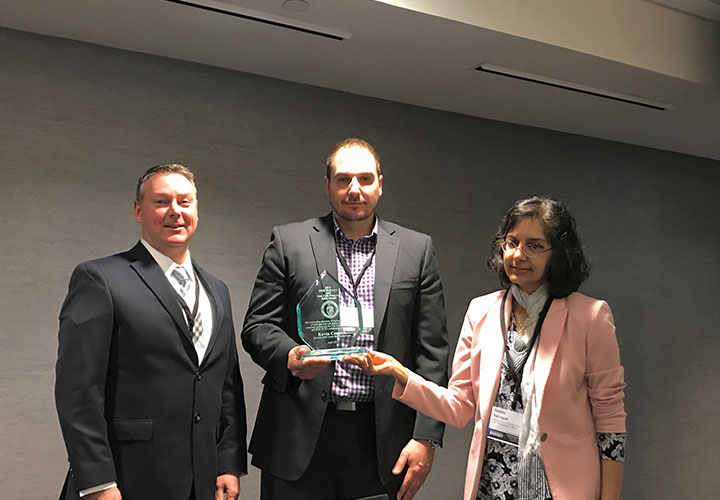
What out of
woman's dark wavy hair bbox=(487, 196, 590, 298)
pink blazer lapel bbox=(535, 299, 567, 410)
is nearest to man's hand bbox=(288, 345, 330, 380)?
pink blazer lapel bbox=(535, 299, 567, 410)

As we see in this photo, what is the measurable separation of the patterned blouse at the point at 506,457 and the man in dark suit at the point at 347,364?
11.6 inches

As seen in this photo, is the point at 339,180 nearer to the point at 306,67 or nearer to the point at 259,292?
the point at 259,292

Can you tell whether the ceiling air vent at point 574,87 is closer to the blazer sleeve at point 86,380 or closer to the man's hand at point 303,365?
the man's hand at point 303,365

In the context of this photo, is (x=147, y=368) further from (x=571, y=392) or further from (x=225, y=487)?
(x=571, y=392)

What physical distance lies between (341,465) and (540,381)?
0.71 meters

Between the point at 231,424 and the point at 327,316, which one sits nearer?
the point at 327,316

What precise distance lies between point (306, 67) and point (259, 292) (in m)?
1.61

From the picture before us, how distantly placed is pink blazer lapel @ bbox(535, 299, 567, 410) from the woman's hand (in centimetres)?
40

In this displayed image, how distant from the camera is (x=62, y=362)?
6.30 ft

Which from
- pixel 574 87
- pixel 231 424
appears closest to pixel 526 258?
pixel 231 424

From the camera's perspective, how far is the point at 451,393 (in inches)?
85.0

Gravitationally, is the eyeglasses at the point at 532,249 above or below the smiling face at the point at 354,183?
below

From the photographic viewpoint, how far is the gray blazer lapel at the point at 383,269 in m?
2.23

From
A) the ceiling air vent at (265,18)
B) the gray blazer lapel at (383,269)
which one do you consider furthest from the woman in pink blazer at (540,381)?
the ceiling air vent at (265,18)
